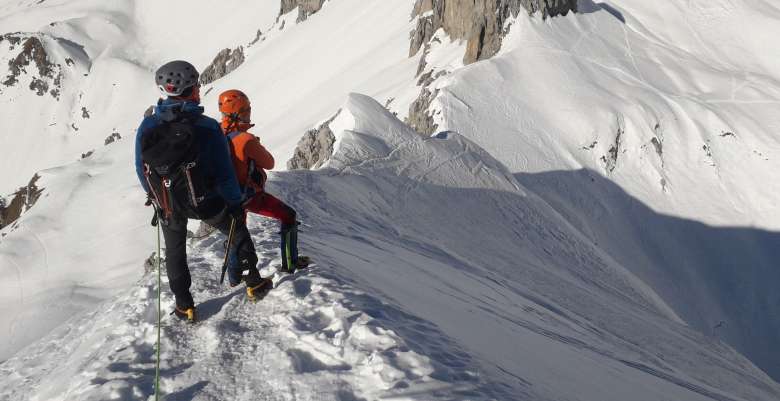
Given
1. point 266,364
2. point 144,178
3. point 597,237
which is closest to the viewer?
point 266,364

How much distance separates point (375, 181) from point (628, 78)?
25723 mm

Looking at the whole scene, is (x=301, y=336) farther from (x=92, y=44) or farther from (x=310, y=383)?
(x=92, y=44)

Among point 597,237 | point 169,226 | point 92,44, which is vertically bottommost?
point 597,237

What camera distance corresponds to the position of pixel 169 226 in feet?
19.6

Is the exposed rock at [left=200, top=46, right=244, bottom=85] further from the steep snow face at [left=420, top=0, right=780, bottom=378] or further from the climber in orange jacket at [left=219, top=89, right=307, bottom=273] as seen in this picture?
the climber in orange jacket at [left=219, top=89, right=307, bottom=273]

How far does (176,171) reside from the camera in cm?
568

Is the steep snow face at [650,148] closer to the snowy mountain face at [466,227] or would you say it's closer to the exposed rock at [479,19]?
the snowy mountain face at [466,227]

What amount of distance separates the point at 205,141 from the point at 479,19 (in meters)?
33.3

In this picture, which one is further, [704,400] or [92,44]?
[92,44]

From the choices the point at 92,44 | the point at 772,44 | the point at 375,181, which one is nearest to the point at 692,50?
the point at 772,44

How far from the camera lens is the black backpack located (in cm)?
560

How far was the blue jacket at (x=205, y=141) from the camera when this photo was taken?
5660mm

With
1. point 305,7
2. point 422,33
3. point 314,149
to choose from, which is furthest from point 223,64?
point 314,149

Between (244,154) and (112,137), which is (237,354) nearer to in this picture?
(244,154)
